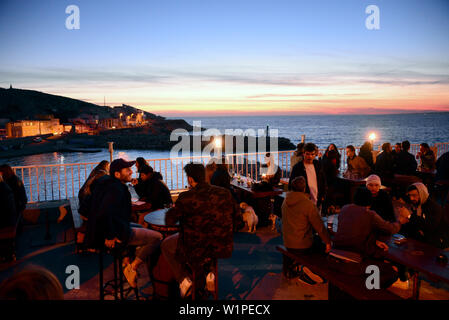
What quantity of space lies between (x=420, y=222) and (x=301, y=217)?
1.49 m

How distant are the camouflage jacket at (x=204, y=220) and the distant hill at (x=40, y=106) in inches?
2734

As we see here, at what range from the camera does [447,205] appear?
4387 mm

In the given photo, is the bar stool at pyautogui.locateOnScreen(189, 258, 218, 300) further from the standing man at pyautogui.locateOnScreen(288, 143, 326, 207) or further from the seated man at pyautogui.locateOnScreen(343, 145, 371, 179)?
the seated man at pyautogui.locateOnScreen(343, 145, 371, 179)

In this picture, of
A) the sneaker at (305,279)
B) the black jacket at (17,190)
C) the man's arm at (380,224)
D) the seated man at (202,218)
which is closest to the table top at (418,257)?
the man's arm at (380,224)

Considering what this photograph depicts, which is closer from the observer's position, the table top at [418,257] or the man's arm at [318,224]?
the table top at [418,257]

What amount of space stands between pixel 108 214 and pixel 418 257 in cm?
322

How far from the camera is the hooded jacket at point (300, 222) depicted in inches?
142

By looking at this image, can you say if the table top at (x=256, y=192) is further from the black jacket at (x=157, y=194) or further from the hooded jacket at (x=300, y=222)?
the hooded jacket at (x=300, y=222)

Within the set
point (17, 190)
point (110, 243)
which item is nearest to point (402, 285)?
point (110, 243)

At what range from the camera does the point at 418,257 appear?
123 inches

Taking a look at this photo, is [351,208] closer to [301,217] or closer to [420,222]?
[301,217]

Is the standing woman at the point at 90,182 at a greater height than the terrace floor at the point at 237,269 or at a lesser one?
greater

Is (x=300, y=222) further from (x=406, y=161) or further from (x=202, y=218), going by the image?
(x=406, y=161)
